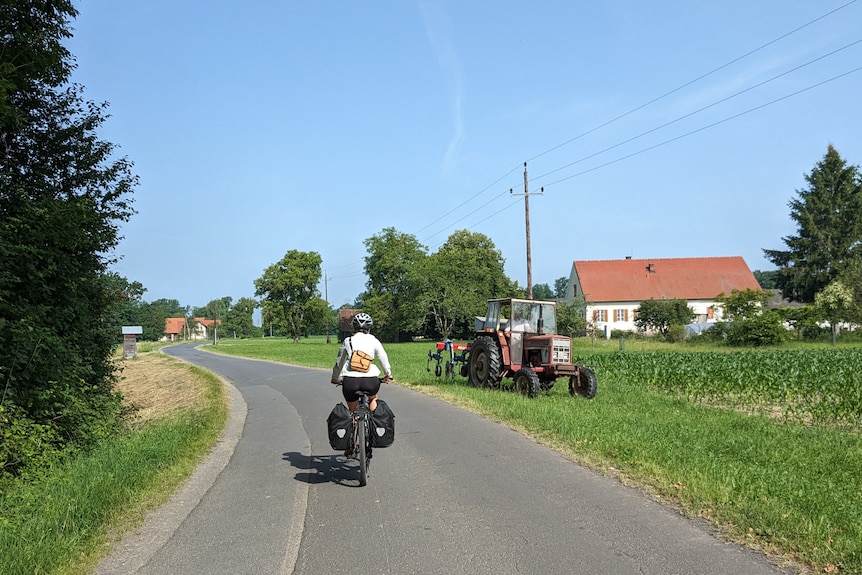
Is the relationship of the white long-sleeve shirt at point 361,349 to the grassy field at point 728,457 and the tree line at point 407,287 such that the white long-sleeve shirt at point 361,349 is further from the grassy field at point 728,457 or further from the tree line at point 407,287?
the tree line at point 407,287

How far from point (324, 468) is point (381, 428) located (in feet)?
4.02

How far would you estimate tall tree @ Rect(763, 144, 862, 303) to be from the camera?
185 feet

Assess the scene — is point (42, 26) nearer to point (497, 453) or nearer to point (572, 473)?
point (497, 453)

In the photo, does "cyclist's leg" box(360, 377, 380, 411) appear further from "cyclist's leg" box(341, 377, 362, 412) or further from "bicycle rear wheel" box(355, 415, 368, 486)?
"bicycle rear wheel" box(355, 415, 368, 486)

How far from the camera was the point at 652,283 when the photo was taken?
7131 centimetres

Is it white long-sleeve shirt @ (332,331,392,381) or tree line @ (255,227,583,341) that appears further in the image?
tree line @ (255,227,583,341)

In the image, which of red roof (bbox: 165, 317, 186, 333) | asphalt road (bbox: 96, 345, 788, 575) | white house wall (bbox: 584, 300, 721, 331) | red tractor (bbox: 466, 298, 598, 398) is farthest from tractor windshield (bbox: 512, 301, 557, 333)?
red roof (bbox: 165, 317, 186, 333)

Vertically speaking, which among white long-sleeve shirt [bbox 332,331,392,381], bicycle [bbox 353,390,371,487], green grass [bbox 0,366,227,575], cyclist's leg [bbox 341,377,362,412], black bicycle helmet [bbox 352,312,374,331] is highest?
black bicycle helmet [bbox 352,312,374,331]

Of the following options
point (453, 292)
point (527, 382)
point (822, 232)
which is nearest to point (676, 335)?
point (822, 232)

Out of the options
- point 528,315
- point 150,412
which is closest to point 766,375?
point 528,315

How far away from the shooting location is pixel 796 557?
4418 millimetres

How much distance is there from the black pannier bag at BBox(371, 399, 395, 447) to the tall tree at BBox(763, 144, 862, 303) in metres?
59.4

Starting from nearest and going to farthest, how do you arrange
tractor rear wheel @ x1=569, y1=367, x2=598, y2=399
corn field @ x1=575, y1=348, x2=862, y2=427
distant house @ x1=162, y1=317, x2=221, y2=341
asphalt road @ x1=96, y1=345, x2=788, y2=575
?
1. asphalt road @ x1=96, y1=345, x2=788, y2=575
2. corn field @ x1=575, y1=348, x2=862, y2=427
3. tractor rear wheel @ x1=569, y1=367, x2=598, y2=399
4. distant house @ x1=162, y1=317, x2=221, y2=341

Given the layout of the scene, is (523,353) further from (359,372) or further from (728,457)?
(359,372)
